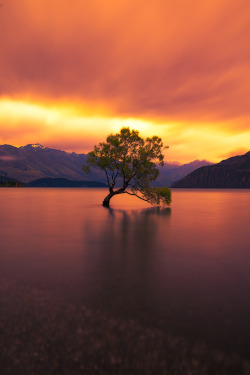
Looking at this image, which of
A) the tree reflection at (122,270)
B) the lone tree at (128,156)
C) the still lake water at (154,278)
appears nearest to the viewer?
the still lake water at (154,278)

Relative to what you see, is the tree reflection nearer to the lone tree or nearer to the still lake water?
the still lake water

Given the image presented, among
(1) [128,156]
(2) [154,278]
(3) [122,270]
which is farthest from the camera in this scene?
(1) [128,156]

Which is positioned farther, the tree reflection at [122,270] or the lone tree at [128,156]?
the lone tree at [128,156]

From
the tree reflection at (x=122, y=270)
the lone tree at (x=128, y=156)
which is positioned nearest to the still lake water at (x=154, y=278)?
the tree reflection at (x=122, y=270)

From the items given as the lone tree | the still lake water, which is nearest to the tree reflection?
the still lake water

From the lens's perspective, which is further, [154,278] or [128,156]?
[128,156]

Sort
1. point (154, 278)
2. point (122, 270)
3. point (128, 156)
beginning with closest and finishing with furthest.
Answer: point (154, 278) → point (122, 270) → point (128, 156)

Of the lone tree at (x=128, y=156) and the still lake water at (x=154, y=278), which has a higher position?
the lone tree at (x=128, y=156)

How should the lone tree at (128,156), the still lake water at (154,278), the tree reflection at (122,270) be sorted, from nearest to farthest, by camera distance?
the still lake water at (154,278)
the tree reflection at (122,270)
the lone tree at (128,156)

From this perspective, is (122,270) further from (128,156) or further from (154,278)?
(128,156)

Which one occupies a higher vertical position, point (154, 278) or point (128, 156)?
point (128, 156)

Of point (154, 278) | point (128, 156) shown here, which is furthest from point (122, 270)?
point (128, 156)

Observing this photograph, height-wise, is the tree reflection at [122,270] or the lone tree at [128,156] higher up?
the lone tree at [128,156]

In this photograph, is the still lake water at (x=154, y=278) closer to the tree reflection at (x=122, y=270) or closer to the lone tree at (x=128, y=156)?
the tree reflection at (x=122, y=270)
